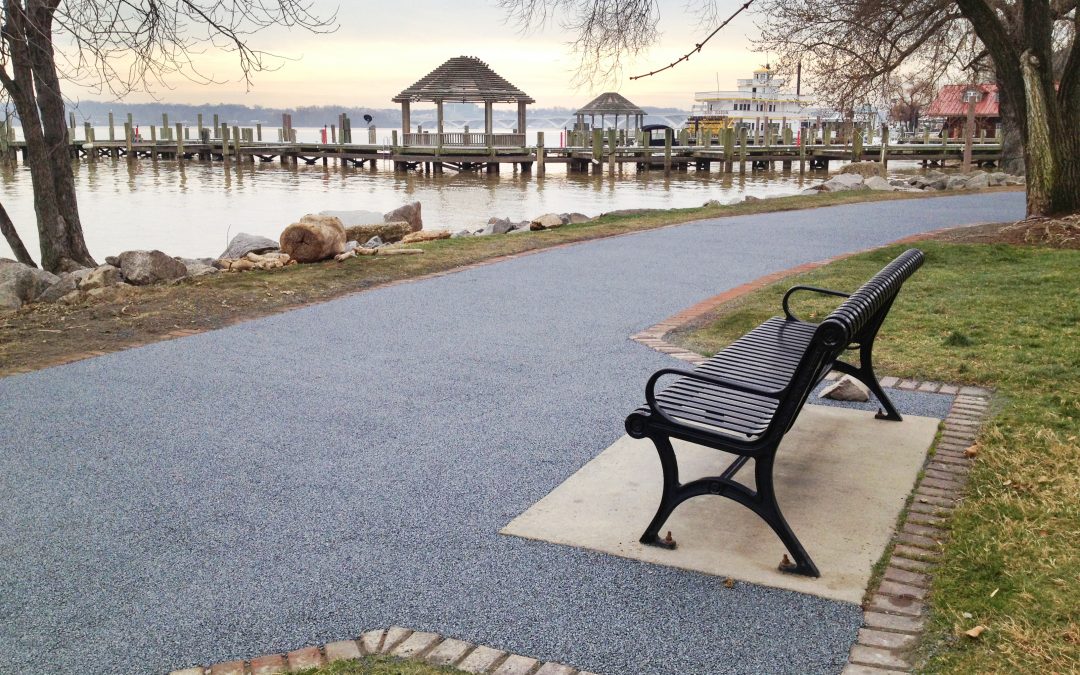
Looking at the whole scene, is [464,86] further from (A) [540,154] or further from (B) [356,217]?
(B) [356,217]

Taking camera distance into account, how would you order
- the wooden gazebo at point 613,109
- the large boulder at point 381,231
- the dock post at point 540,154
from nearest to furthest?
1. the large boulder at point 381,231
2. the dock post at point 540,154
3. the wooden gazebo at point 613,109

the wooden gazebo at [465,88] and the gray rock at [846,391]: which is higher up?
the wooden gazebo at [465,88]

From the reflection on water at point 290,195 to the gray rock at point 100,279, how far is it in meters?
11.1

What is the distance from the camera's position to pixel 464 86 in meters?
48.2

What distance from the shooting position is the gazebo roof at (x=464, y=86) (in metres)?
48.2

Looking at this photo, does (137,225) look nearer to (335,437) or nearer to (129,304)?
(129,304)

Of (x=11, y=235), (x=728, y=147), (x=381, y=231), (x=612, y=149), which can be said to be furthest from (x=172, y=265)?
(x=612, y=149)

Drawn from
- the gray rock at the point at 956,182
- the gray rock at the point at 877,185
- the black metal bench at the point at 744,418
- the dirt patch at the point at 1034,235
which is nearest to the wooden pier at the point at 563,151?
the gray rock at the point at 956,182

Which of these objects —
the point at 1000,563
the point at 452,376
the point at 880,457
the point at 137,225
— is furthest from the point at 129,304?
the point at 137,225

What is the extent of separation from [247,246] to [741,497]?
1278 cm

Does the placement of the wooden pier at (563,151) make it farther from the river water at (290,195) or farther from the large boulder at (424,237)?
the large boulder at (424,237)

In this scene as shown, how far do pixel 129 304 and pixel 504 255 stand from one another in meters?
4.55

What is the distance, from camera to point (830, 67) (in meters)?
20.2

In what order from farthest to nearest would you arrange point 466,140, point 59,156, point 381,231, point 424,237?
1. point 466,140
2. point 381,231
3. point 424,237
4. point 59,156
